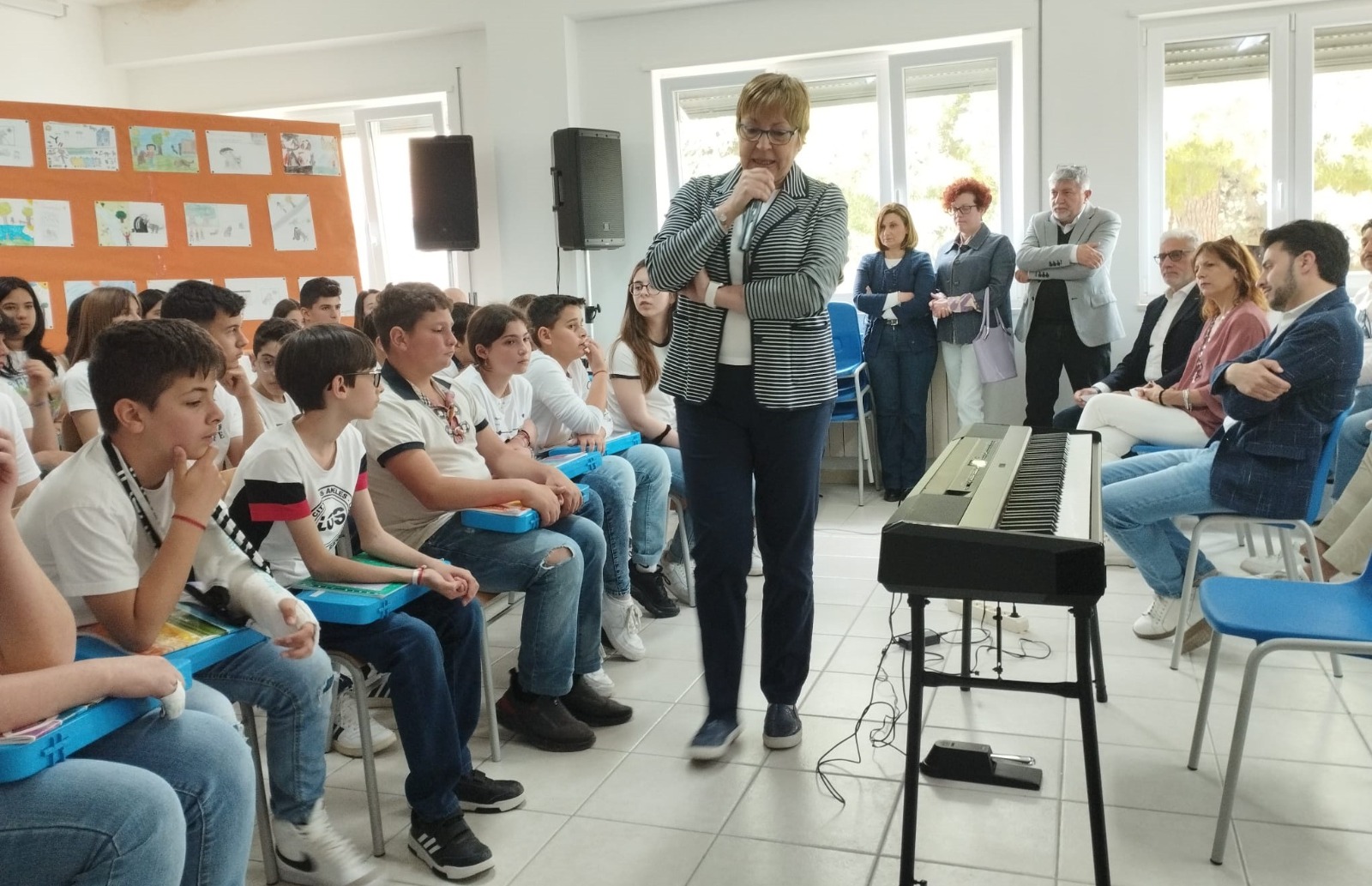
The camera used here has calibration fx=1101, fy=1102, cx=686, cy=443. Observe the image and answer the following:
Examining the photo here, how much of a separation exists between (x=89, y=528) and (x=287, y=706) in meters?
0.49

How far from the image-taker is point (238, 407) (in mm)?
3303

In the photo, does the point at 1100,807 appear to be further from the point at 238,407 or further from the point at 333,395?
the point at 238,407

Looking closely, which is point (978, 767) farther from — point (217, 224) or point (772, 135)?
point (217, 224)

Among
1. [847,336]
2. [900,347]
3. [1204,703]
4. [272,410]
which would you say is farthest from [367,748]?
[847,336]

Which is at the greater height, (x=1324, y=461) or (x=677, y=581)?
(x=1324, y=461)

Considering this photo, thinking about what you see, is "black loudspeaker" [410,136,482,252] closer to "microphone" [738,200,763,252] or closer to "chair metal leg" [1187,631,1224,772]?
"microphone" [738,200,763,252]

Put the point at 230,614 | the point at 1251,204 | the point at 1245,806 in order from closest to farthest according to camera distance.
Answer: the point at 230,614 → the point at 1245,806 → the point at 1251,204

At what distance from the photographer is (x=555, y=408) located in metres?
3.51

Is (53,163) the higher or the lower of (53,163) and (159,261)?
the higher

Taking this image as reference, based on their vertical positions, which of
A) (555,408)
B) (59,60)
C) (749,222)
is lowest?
(555,408)

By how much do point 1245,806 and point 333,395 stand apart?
2.04 meters

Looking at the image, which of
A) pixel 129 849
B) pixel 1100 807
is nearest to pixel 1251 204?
pixel 1100 807

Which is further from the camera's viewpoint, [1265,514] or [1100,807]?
[1265,514]

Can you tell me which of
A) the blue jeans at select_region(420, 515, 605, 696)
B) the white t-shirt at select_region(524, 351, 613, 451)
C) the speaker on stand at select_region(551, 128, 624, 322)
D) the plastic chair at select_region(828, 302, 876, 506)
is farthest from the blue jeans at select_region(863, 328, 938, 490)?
the blue jeans at select_region(420, 515, 605, 696)
